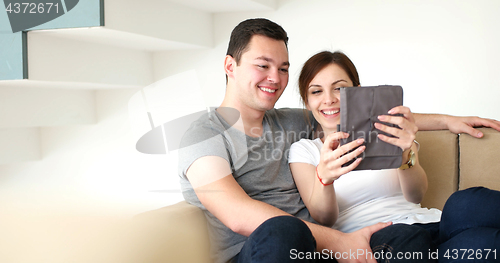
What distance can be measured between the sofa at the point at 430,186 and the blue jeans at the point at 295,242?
21cm

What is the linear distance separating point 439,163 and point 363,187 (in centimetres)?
41

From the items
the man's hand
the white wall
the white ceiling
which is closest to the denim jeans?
→ the man's hand

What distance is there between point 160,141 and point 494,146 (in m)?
1.22

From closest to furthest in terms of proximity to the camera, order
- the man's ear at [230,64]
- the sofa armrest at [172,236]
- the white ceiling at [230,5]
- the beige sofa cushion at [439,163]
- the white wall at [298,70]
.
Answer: the sofa armrest at [172,236] < the man's ear at [230,64] < the beige sofa cushion at [439,163] < the white wall at [298,70] < the white ceiling at [230,5]

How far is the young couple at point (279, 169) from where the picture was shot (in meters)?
1.04

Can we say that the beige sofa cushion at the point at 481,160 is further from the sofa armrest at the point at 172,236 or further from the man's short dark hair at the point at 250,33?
the sofa armrest at the point at 172,236

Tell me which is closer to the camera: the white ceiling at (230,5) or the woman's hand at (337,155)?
the woman's hand at (337,155)

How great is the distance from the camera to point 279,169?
134 cm

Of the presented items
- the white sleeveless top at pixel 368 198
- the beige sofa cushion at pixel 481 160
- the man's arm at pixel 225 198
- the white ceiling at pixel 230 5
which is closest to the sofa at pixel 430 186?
the beige sofa cushion at pixel 481 160

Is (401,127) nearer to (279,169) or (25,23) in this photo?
(279,169)

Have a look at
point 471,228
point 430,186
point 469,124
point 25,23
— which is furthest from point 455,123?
point 25,23

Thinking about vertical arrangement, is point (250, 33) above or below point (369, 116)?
above

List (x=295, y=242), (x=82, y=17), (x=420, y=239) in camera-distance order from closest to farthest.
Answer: (x=295, y=242) < (x=420, y=239) < (x=82, y=17)

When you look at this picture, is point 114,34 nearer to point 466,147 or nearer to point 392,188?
point 392,188
